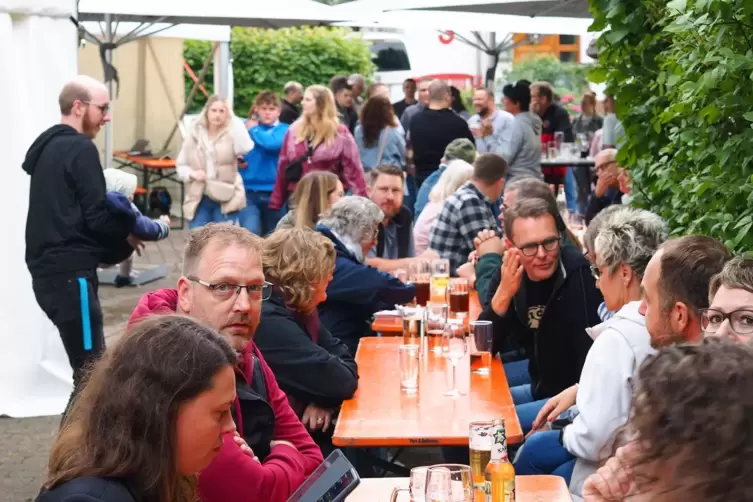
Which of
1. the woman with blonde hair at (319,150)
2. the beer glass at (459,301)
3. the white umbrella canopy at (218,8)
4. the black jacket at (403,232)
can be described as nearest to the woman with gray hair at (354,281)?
the beer glass at (459,301)

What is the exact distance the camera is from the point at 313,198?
7.01 m

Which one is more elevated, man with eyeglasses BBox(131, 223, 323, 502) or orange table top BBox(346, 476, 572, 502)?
man with eyeglasses BBox(131, 223, 323, 502)

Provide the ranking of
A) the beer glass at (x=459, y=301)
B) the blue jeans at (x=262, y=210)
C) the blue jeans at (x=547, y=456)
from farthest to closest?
the blue jeans at (x=262, y=210) < the beer glass at (x=459, y=301) < the blue jeans at (x=547, y=456)

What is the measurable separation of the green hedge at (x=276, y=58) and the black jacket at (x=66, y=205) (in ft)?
49.9

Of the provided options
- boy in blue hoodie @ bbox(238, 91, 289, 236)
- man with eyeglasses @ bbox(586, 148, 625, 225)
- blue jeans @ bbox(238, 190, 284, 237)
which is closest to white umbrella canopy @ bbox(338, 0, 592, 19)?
boy in blue hoodie @ bbox(238, 91, 289, 236)

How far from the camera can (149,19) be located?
12.7m

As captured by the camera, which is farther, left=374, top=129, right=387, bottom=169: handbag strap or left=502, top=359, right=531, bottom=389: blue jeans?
left=374, top=129, right=387, bottom=169: handbag strap

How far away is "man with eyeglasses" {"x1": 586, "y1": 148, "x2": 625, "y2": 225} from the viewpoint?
29.6 ft

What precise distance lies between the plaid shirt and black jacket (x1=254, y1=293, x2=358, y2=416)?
3.16 m

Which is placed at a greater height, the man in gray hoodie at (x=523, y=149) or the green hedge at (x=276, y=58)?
the green hedge at (x=276, y=58)

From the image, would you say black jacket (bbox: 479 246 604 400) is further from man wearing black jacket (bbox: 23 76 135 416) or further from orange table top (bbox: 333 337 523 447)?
man wearing black jacket (bbox: 23 76 135 416)

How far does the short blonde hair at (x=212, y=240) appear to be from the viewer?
3.59m

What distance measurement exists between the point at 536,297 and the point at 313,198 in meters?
2.01

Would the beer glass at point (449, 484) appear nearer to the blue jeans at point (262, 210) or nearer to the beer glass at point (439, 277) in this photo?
the beer glass at point (439, 277)
